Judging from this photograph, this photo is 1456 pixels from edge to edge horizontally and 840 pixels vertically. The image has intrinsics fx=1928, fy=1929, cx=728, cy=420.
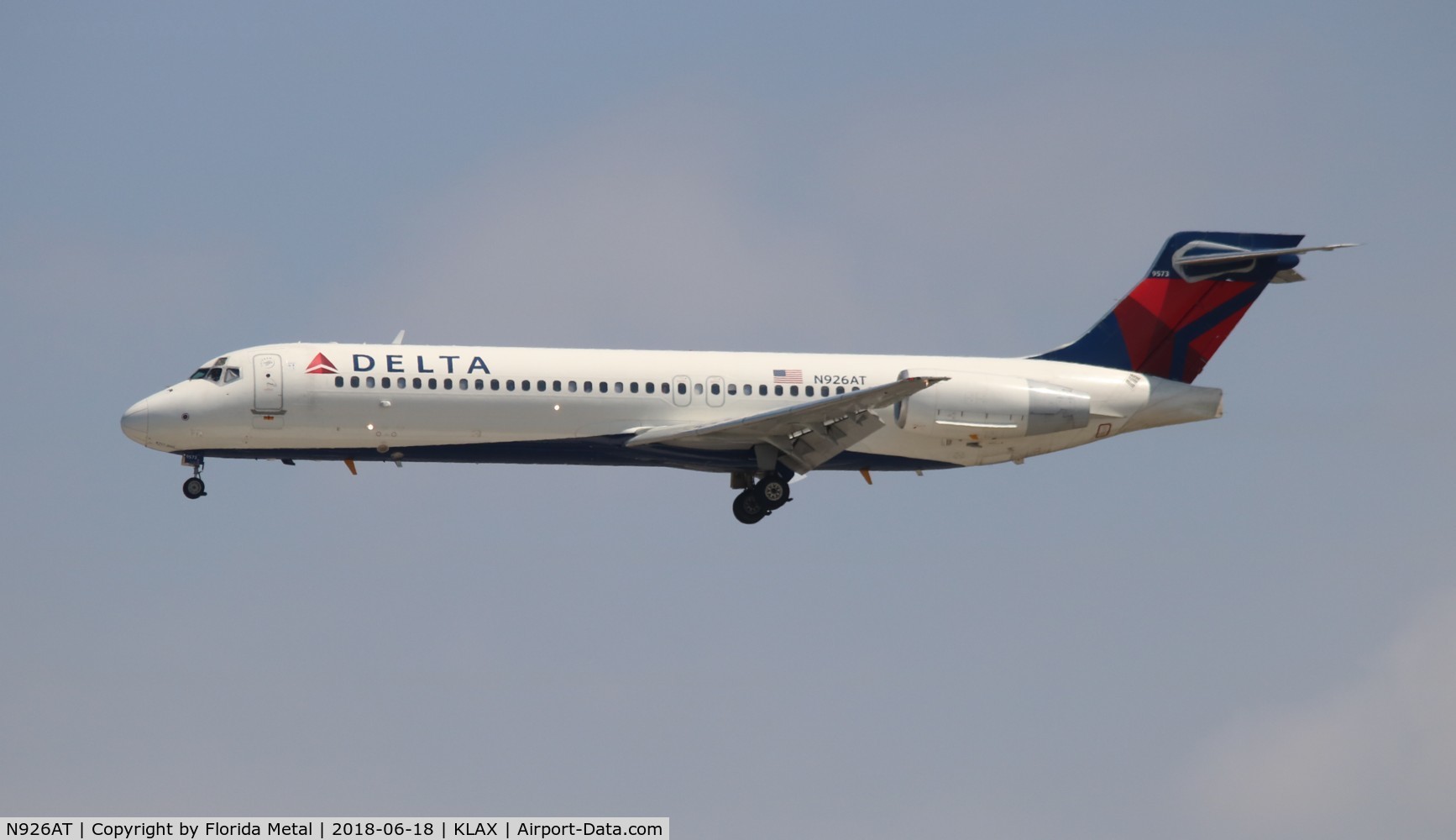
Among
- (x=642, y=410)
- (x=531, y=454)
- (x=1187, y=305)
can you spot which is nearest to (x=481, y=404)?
(x=531, y=454)

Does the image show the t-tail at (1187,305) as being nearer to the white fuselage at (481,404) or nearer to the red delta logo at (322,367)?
the white fuselage at (481,404)

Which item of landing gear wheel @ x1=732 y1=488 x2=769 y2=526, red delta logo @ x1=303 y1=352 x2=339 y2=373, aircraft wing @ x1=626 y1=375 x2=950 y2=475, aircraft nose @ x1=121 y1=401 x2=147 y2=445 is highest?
red delta logo @ x1=303 y1=352 x2=339 y2=373

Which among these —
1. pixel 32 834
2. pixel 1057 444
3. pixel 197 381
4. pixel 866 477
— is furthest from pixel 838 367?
pixel 32 834

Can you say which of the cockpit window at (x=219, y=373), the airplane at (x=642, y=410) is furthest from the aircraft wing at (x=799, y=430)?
the cockpit window at (x=219, y=373)

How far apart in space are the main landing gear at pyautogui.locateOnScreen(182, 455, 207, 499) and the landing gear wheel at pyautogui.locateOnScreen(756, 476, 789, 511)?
11791mm

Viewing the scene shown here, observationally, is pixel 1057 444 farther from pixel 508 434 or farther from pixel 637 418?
pixel 508 434

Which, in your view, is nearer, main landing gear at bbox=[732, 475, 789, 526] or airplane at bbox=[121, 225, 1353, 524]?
airplane at bbox=[121, 225, 1353, 524]

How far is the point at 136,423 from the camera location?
39969mm

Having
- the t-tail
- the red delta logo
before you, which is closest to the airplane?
the red delta logo

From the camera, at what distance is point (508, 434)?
39.9 m

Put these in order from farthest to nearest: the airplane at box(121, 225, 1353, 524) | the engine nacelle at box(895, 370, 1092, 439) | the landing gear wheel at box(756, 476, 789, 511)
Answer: the landing gear wheel at box(756, 476, 789, 511)
the engine nacelle at box(895, 370, 1092, 439)
the airplane at box(121, 225, 1353, 524)

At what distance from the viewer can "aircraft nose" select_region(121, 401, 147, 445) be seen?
3994cm

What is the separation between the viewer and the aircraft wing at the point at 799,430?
38812 mm

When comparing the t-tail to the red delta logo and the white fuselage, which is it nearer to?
the white fuselage
